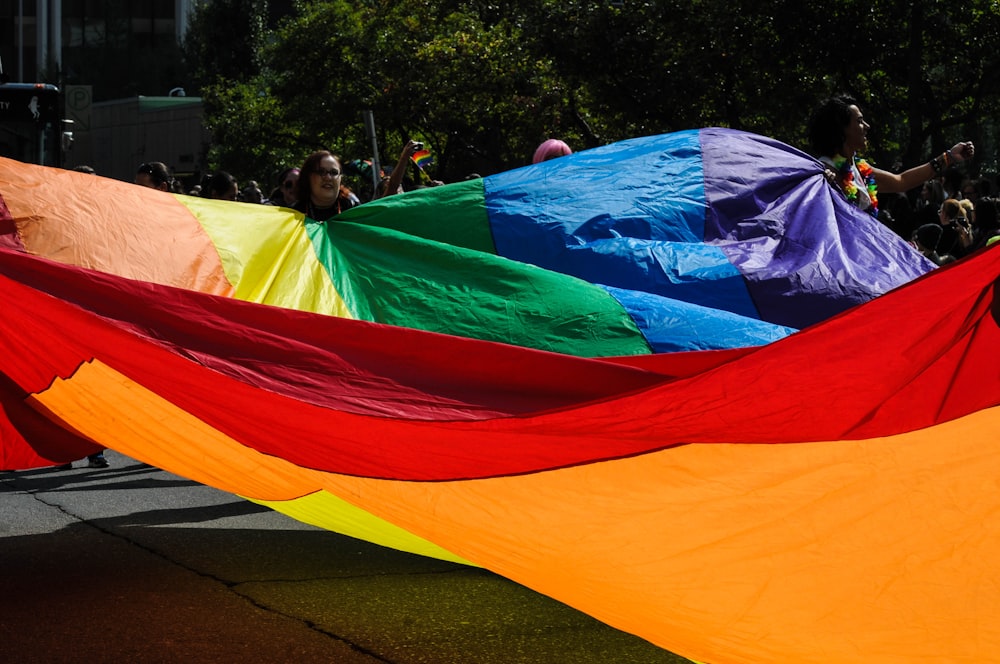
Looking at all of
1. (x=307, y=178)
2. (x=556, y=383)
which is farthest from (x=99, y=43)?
(x=556, y=383)

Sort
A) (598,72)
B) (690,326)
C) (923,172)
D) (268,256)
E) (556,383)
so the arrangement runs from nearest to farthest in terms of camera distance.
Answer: (556,383) → (690,326) → (268,256) → (923,172) → (598,72)

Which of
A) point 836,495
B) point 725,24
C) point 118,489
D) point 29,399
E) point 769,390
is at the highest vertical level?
point 725,24

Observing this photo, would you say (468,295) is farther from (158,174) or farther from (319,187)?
(158,174)

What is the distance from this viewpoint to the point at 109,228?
4641 mm

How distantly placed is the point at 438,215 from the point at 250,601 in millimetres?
1630

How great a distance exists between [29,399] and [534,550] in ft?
8.59

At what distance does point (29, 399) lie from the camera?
5.37m

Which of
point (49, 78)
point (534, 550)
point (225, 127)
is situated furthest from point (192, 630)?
point (49, 78)

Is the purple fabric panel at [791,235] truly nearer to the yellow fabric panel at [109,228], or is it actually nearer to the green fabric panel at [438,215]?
the green fabric panel at [438,215]

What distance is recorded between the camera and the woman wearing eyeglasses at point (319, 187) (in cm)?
633

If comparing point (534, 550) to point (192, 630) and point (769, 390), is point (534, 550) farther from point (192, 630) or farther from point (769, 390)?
point (192, 630)

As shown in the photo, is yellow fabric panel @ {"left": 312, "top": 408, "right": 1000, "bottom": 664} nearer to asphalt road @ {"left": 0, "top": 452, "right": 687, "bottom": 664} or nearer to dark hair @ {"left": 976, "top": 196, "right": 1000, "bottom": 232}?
asphalt road @ {"left": 0, "top": 452, "right": 687, "bottom": 664}

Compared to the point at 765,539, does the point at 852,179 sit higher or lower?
higher

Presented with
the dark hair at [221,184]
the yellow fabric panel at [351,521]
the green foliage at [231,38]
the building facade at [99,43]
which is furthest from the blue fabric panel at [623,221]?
the building facade at [99,43]
